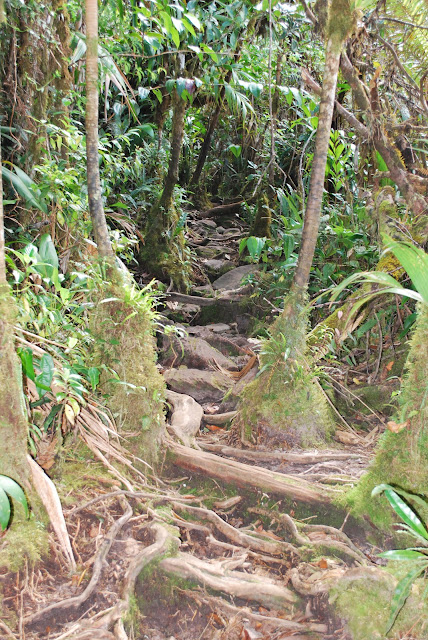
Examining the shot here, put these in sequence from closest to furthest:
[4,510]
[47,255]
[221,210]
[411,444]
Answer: [4,510], [411,444], [47,255], [221,210]

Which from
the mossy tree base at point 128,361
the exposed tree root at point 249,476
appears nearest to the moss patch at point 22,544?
the mossy tree base at point 128,361

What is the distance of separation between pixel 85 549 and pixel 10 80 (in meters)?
2.95

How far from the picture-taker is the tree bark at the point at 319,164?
10.2ft

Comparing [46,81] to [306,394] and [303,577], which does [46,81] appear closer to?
[306,394]

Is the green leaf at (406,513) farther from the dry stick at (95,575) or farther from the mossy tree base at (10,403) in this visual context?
the mossy tree base at (10,403)

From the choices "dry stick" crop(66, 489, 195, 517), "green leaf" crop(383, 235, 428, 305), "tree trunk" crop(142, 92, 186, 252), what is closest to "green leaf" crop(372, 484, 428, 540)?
"green leaf" crop(383, 235, 428, 305)

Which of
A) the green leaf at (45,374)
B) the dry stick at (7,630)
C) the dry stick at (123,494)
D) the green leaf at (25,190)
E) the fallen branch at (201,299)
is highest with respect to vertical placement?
the green leaf at (25,190)

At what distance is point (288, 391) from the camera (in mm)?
A: 3311

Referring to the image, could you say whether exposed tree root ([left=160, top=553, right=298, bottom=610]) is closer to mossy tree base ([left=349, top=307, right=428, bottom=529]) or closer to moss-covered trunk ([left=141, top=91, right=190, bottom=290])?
mossy tree base ([left=349, top=307, right=428, bottom=529])

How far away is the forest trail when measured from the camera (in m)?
1.99

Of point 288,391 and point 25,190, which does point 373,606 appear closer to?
point 288,391

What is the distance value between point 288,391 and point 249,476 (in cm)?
70

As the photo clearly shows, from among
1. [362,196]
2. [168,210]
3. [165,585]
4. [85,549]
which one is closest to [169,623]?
[165,585]

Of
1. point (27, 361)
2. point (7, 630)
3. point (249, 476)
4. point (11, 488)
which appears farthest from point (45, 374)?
point (249, 476)
